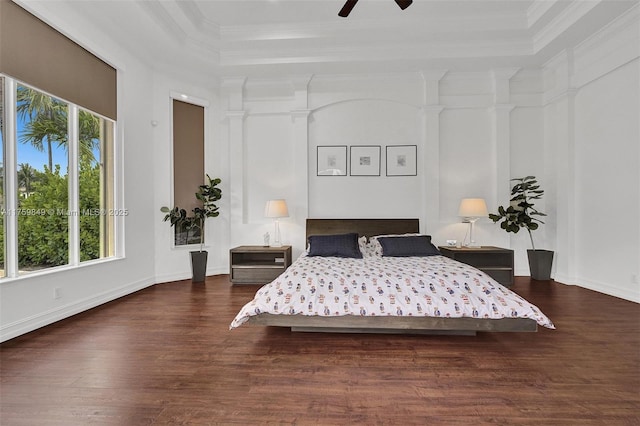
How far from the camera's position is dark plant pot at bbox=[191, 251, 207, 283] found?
4801 mm

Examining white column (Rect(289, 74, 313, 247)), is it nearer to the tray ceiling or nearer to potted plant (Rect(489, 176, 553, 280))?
the tray ceiling

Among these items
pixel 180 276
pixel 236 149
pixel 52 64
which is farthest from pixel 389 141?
pixel 52 64

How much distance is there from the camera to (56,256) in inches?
129

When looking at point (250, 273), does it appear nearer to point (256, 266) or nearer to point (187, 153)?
point (256, 266)

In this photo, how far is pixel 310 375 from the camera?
6.81 feet

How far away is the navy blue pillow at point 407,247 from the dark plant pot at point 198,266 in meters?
2.68

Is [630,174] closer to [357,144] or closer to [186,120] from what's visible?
[357,144]

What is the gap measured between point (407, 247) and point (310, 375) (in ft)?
8.07

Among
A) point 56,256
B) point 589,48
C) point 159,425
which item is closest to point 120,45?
point 56,256

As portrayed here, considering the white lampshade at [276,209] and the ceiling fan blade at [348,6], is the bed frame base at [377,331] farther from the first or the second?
the ceiling fan blade at [348,6]

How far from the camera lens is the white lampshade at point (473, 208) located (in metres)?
4.64

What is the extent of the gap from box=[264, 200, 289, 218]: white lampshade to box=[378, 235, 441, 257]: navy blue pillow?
5.06 ft

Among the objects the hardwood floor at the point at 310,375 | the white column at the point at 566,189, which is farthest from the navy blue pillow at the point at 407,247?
the white column at the point at 566,189

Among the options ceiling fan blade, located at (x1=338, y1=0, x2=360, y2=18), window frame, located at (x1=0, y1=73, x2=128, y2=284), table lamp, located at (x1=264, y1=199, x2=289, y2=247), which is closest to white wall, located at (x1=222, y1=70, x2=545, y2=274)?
table lamp, located at (x1=264, y1=199, x2=289, y2=247)
